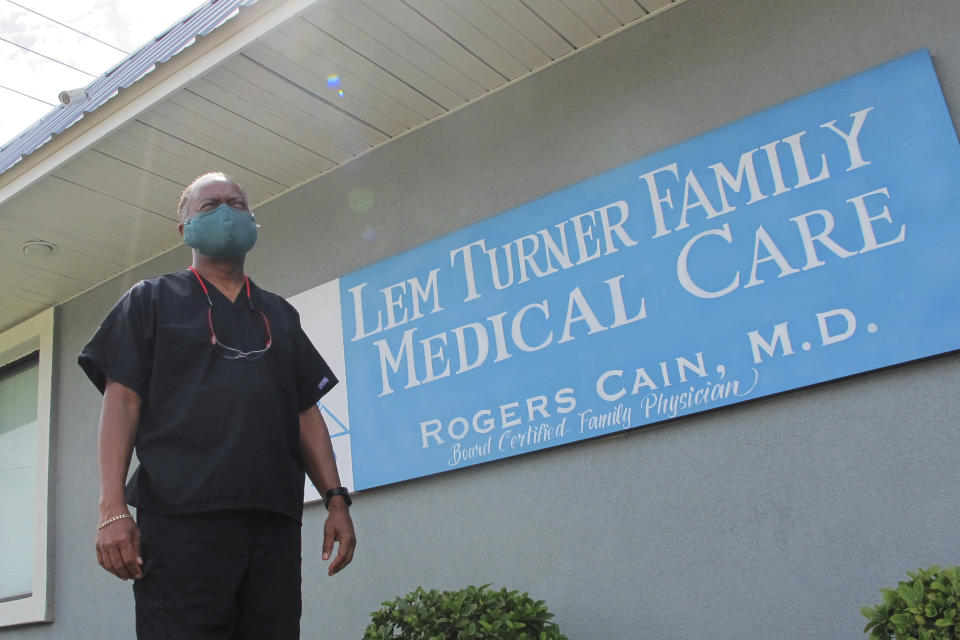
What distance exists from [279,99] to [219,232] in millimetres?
1738

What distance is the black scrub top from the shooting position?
77.4 inches

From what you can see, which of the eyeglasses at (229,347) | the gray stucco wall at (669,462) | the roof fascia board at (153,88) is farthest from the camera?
the roof fascia board at (153,88)

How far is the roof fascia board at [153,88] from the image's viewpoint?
3.33 metres

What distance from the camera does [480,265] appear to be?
375cm

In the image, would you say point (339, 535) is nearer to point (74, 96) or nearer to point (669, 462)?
point (669, 462)

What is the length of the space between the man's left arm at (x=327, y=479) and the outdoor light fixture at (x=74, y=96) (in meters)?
3.05

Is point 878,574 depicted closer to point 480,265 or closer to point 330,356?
point 480,265

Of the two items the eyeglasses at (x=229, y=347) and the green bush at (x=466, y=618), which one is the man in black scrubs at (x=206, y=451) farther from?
the green bush at (x=466, y=618)

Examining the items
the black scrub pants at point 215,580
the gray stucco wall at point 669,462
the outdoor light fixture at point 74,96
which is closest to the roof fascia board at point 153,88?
the outdoor light fixture at point 74,96

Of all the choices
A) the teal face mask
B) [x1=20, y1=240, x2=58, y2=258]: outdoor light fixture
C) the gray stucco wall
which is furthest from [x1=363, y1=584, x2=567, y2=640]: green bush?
[x1=20, y1=240, x2=58, y2=258]: outdoor light fixture

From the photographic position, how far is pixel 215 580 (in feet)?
6.19

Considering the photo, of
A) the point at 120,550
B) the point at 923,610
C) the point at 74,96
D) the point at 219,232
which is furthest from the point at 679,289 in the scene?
the point at 74,96

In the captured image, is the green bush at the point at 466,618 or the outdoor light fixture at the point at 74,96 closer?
the green bush at the point at 466,618

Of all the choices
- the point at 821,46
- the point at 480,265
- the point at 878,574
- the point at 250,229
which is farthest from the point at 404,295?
the point at 878,574
